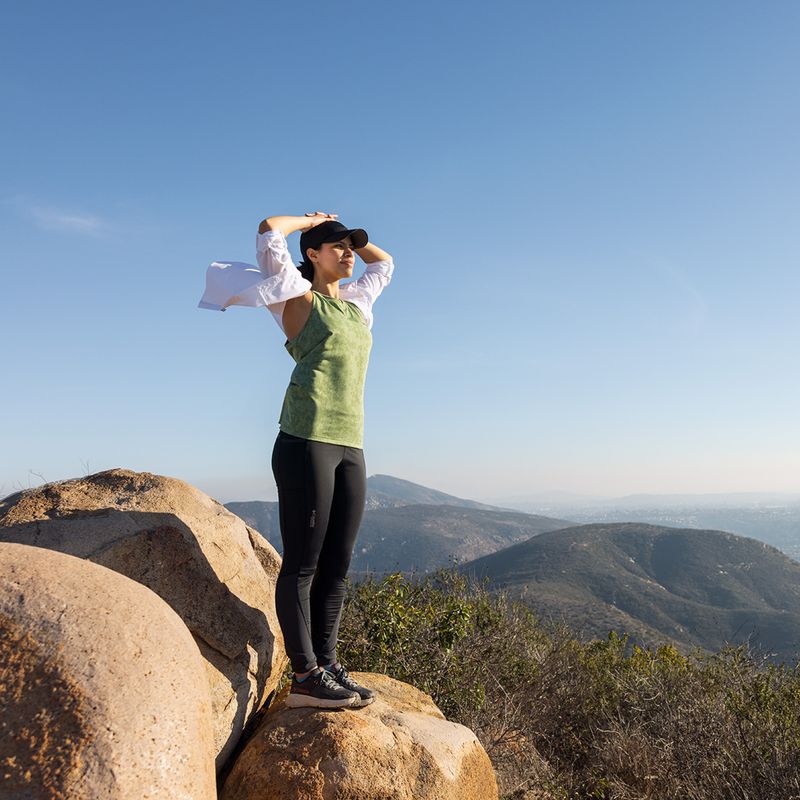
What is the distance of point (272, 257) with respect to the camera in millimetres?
3713

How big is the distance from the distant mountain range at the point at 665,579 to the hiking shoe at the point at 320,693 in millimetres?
54645

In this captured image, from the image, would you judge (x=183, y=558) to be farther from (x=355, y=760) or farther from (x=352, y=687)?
(x=355, y=760)

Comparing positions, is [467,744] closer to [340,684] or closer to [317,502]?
[340,684]

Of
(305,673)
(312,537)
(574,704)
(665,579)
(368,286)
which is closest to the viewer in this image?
(312,537)

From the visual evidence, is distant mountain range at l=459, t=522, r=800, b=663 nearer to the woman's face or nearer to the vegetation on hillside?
the vegetation on hillside

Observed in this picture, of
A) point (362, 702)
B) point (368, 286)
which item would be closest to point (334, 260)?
point (368, 286)

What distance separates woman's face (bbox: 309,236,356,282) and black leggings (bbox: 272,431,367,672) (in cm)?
111

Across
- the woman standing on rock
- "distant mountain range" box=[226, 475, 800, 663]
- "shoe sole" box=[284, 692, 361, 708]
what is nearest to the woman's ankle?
the woman standing on rock

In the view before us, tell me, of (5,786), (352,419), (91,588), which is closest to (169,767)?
(5,786)

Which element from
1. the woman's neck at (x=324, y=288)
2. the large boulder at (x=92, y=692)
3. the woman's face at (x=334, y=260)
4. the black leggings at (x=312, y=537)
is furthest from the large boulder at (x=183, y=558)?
the woman's face at (x=334, y=260)

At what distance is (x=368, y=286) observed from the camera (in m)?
4.63

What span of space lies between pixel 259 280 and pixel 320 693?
7.66 feet

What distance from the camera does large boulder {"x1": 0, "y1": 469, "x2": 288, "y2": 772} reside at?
3941 mm

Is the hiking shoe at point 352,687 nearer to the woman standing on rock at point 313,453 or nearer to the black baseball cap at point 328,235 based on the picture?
the woman standing on rock at point 313,453
